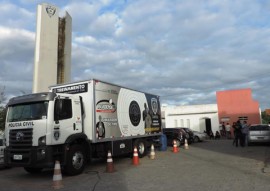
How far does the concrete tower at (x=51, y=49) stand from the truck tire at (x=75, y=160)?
935 cm

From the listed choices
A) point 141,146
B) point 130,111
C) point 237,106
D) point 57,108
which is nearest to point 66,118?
point 57,108

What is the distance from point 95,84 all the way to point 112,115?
186cm

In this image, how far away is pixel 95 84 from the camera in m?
12.8

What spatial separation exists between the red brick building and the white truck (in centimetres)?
2792

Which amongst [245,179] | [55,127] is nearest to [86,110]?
[55,127]

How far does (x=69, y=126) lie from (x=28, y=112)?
59.4 inches

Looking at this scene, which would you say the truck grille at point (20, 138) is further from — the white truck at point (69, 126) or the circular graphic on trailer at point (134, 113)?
the circular graphic on trailer at point (134, 113)

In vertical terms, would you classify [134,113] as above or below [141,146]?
above

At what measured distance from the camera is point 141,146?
55.8 feet

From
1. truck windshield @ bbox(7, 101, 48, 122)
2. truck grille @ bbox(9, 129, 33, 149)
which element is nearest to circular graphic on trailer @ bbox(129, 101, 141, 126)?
truck windshield @ bbox(7, 101, 48, 122)

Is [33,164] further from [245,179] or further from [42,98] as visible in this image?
[245,179]

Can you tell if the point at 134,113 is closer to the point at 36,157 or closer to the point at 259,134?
the point at 36,157

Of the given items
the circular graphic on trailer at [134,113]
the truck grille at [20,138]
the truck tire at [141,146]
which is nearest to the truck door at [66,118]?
the truck grille at [20,138]

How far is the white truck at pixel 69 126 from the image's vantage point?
1069cm
